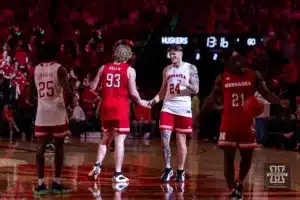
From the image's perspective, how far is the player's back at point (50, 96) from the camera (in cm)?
919

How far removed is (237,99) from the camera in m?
8.49

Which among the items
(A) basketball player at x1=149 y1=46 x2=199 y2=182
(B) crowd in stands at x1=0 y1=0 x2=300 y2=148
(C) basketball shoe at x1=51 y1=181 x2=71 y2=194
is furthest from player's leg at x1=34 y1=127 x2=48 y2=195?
(B) crowd in stands at x1=0 y1=0 x2=300 y2=148

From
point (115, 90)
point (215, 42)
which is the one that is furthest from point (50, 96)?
point (215, 42)

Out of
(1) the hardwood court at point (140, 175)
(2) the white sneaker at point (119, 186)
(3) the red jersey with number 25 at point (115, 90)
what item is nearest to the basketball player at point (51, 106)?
(1) the hardwood court at point (140, 175)

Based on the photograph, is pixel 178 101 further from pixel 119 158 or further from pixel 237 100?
pixel 237 100

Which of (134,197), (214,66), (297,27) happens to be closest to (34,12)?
(214,66)

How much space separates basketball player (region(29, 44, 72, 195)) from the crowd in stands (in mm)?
14244

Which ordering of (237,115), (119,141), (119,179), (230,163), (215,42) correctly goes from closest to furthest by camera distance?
(237,115) → (230,163) → (119,179) → (119,141) → (215,42)

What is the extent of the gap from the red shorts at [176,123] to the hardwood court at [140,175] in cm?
77

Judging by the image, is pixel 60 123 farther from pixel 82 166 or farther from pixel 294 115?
pixel 294 115

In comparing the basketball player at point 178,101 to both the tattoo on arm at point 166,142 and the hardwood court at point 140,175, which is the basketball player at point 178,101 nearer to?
the tattoo on arm at point 166,142

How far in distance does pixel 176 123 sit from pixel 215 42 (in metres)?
12.7

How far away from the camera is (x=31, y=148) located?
17281 millimetres

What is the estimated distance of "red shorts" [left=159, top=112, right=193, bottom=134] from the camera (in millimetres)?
10891
